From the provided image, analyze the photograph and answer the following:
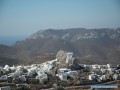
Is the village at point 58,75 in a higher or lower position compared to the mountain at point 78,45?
lower

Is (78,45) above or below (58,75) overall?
above

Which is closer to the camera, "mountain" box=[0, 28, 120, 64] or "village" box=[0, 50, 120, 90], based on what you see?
"village" box=[0, 50, 120, 90]

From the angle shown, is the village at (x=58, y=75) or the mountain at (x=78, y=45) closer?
the village at (x=58, y=75)

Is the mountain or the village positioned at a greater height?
the mountain

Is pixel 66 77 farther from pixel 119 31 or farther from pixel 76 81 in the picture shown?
pixel 119 31

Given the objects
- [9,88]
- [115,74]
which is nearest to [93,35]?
[115,74]
